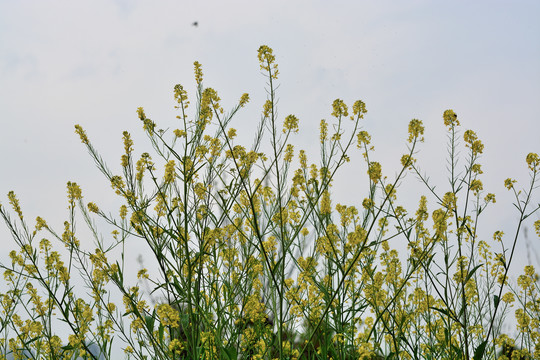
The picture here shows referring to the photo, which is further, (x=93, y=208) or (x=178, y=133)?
(x=93, y=208)

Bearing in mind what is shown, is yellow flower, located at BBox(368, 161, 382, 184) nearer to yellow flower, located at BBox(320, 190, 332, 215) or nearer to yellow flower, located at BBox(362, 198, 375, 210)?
yellow flower, located at BBox(362, 198, 375, 210)

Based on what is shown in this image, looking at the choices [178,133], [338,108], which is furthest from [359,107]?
[178,133]

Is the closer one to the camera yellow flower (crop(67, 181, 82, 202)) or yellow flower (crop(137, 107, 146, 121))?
yellow flower (crop(137, 107, 146, 121))

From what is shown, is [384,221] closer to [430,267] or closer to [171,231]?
[430,267]

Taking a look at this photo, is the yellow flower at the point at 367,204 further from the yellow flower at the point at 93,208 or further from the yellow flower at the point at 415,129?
the yellow flower at the point at 93,208

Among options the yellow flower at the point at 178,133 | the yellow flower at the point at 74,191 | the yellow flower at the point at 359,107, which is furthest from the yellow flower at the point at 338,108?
the yellow flower at the point at 74,191

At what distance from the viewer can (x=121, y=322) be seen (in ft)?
9.71

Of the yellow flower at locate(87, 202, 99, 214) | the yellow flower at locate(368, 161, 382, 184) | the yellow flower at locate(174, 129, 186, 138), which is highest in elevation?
the yellow flower at locate(174, 129, 186, 138)

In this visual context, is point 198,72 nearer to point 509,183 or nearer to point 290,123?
point 290,123

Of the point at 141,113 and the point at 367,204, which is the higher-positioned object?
the point at 141,113

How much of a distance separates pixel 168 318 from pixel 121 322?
1.10 feet

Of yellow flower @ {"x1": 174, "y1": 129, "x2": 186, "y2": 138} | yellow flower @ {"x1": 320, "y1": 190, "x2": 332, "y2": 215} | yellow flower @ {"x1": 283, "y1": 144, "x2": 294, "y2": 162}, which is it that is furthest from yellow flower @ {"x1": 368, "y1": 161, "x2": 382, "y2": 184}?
yellow flower @ {"x1": 174, "y1": 129, "x2": 186, "y2": 138}

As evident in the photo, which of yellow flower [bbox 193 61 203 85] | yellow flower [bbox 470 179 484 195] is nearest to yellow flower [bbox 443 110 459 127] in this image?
yellow flower [bbox 470 179 484 195]

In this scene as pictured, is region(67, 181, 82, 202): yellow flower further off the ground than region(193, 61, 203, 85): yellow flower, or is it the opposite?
region(193, 61, 203, 85): yellow flower
